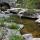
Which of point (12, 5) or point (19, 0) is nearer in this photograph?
point (12, 5)

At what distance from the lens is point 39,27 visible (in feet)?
22.1

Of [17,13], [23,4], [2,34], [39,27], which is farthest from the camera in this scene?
[23,4]

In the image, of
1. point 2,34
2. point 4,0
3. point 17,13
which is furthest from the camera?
point 4,0

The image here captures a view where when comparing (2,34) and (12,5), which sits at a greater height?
(2,34)

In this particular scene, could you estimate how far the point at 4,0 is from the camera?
11.4 meters

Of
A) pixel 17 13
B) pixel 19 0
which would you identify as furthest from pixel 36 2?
pixel 17 13

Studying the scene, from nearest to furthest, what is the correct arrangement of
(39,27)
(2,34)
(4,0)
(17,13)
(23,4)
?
1. (2,34)
2. (39,27)
3. (17,13)
4. (4,0)
5. (23,4)

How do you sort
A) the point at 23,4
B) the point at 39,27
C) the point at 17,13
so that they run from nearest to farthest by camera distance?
the point at 39,27 < the point at 17,13 < the point at 23,4

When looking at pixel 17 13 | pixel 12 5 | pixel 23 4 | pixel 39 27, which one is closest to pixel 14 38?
pixel 39 27

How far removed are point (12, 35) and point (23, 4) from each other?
865 cm

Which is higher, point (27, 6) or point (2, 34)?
point (2, 34)

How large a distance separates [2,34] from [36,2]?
8591mm

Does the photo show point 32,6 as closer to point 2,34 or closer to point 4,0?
point 4,0

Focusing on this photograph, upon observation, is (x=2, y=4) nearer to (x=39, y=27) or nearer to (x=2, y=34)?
(x=39, y=27)
